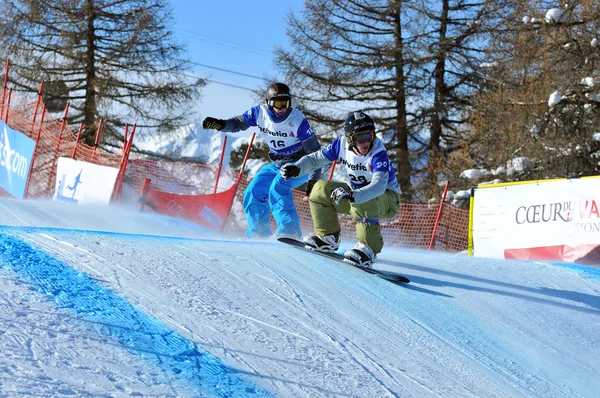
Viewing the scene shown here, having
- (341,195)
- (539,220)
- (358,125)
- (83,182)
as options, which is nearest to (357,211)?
(341,195)

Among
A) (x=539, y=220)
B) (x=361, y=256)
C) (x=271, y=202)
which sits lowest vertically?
(x=361, y=256)

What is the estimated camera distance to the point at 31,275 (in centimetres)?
391

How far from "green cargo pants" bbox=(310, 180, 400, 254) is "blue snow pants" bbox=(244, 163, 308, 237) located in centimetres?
81

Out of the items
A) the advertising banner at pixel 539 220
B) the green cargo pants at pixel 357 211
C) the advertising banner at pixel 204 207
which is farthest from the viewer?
the advertising banner at pixel 204 207

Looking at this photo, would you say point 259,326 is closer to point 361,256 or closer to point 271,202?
point 361,256

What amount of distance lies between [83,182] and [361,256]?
28.3 feet

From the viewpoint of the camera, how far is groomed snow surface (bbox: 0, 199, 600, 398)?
3.12m

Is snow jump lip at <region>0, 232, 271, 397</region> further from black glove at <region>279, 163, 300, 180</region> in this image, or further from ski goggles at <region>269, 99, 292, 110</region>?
ski goggles at <region>269, 99, 292, 110</region>

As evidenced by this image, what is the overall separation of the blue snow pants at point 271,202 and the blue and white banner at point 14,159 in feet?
26.5

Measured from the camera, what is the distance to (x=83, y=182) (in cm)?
1329

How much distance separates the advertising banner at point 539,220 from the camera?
29.7ft

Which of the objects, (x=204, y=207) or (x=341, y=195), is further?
(x=204, y=207)

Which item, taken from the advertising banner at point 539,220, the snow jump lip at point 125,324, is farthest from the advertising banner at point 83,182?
the snow jump lip at point 125,324

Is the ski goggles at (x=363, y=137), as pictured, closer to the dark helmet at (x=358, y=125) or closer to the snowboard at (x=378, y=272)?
the dark helmet at (x=358, y=125)
